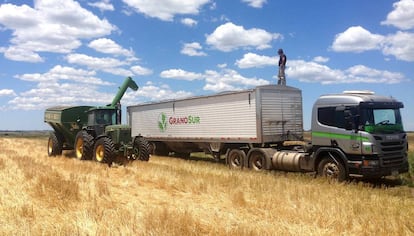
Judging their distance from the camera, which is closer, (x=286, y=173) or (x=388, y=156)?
(x=388, y=156)

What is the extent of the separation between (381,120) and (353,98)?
1.08 meters

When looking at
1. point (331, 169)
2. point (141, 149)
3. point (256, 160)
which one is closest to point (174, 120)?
point (141, 149)

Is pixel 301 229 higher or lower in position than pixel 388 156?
lower

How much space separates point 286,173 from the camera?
15898mm

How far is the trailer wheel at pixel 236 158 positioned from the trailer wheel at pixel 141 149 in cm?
371

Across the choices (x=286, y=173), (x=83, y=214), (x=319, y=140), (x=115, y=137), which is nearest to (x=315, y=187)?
(x=319, y=140)

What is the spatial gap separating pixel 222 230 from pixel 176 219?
85 centimetres

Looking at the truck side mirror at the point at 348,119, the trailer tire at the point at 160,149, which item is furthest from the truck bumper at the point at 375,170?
the trailer tire at the point at 160,149

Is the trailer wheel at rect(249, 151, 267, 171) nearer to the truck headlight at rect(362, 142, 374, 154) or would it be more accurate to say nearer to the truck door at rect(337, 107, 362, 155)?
the truck door at rect(337, 107, 362, 155)

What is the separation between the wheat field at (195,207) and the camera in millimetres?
6848

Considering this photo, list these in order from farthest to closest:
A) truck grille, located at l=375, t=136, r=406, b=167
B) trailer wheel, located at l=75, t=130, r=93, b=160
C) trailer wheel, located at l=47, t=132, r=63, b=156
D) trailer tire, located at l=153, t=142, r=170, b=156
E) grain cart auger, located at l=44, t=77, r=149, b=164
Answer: trailer tire, located at l=153, t=142, r=170, b=156, trailer wheel, located at l=47, t=132, r=63, b=156, trailer wheel, located at l=75, t=130, r=93, b=160, grain cart auger, located at l=44, t=77, r=149, b=164, truck grille, located at l=375, t=136, r=406, b=167

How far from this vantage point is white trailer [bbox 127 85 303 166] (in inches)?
664

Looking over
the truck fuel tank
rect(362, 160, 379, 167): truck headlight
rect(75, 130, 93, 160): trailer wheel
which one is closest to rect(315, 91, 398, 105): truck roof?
rect(362, 160, 379, 167): truck headlight

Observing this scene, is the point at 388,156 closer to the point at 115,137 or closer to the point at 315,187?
the point at 315,187
